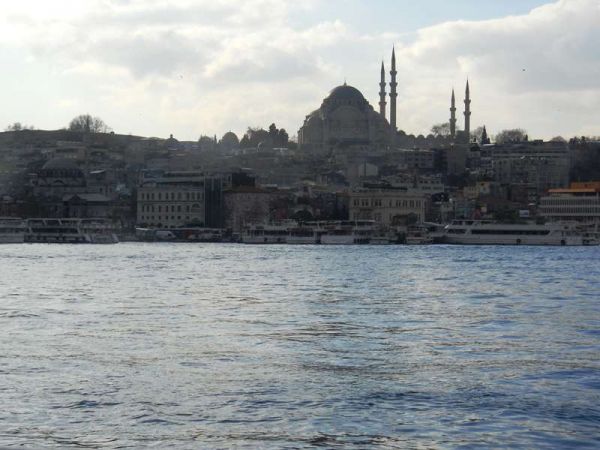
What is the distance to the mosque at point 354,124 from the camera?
14662cm

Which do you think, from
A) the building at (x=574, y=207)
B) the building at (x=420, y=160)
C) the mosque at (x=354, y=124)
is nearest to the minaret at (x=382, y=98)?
the mosque at (x=354, y=124)

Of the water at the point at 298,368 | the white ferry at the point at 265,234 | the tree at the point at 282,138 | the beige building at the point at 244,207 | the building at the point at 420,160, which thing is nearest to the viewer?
the water at the point at 298,368

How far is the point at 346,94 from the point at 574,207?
5146 cm

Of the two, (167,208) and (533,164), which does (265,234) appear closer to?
(167,208)

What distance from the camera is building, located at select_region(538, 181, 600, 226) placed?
324ft

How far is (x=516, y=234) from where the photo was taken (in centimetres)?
7800

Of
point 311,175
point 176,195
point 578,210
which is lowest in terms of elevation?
point 578,210

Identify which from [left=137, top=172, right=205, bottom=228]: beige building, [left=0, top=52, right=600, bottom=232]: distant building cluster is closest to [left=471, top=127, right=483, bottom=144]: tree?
[left=0, top=52, right=600, bottom=232]: distant building cluster

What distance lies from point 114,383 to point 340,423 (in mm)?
3145

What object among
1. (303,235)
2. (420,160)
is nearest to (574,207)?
(303,235)

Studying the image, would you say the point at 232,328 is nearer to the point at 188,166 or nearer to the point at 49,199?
the point at 49,199

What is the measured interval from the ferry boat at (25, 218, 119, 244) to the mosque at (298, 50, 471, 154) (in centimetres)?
6282

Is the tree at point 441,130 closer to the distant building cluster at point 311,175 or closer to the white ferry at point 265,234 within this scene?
the distant building cluster at point 311,175

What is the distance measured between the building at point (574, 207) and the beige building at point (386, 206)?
9.99 meters
